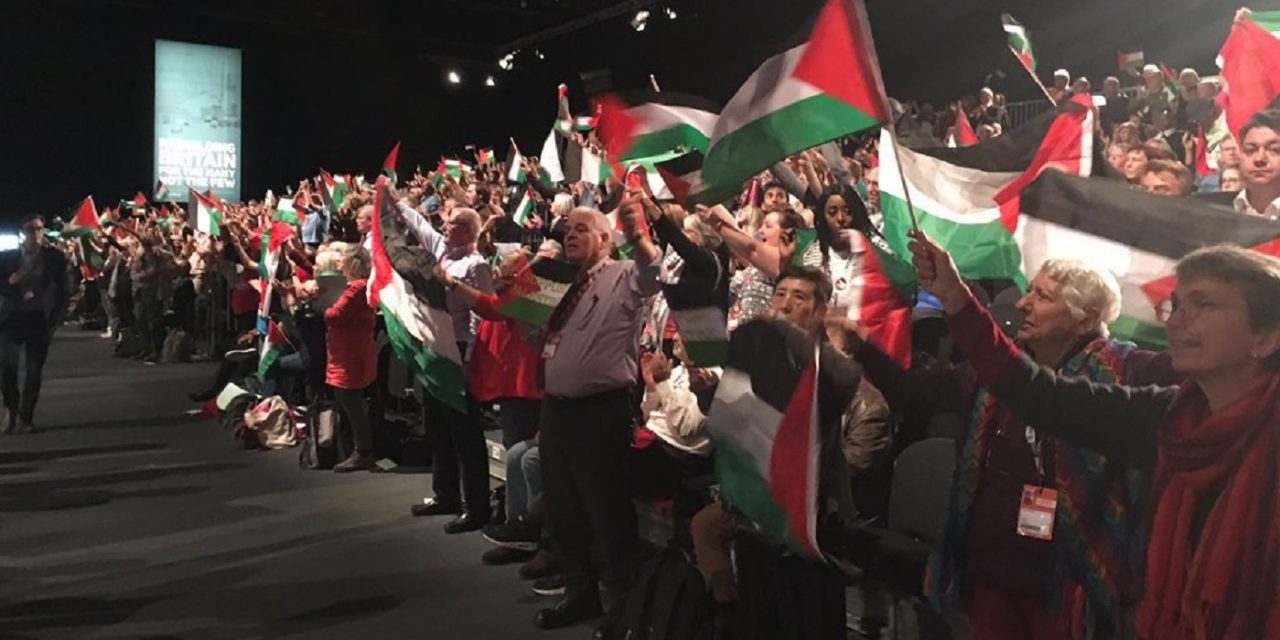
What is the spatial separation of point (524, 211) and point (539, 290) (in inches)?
150

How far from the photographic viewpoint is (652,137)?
14.2 ft

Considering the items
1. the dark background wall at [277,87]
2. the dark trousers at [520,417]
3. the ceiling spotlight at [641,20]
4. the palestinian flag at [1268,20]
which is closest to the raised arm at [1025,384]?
the palestinian flag at [1268,20]

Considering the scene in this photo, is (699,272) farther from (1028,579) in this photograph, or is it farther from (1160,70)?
(1160,70)

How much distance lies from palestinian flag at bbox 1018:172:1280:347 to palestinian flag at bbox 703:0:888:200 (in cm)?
49

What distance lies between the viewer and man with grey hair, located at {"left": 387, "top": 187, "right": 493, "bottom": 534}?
19.5 feet

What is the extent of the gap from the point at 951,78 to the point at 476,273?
8401mm

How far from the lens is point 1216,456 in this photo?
2.19 meters

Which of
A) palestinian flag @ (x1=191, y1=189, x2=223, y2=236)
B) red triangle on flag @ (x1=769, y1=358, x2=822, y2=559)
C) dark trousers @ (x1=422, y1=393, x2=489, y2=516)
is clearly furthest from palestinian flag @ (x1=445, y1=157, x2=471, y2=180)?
red triangle on flag @ (x1=769, y1=358, x2=822, y2=559)

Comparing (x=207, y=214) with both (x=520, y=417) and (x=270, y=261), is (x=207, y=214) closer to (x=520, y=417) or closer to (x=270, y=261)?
(x=270, y=261)

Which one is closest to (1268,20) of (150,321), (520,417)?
(520,417)

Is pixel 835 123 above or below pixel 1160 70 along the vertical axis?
below

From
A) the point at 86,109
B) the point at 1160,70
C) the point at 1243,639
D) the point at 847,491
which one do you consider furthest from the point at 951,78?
the point at 86,109

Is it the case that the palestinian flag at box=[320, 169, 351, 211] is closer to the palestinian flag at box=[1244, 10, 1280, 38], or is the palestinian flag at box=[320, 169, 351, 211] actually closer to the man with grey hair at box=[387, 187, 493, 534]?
the man with grey hair at box=[387, 187, 493, 534]

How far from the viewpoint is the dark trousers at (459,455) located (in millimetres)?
5965
